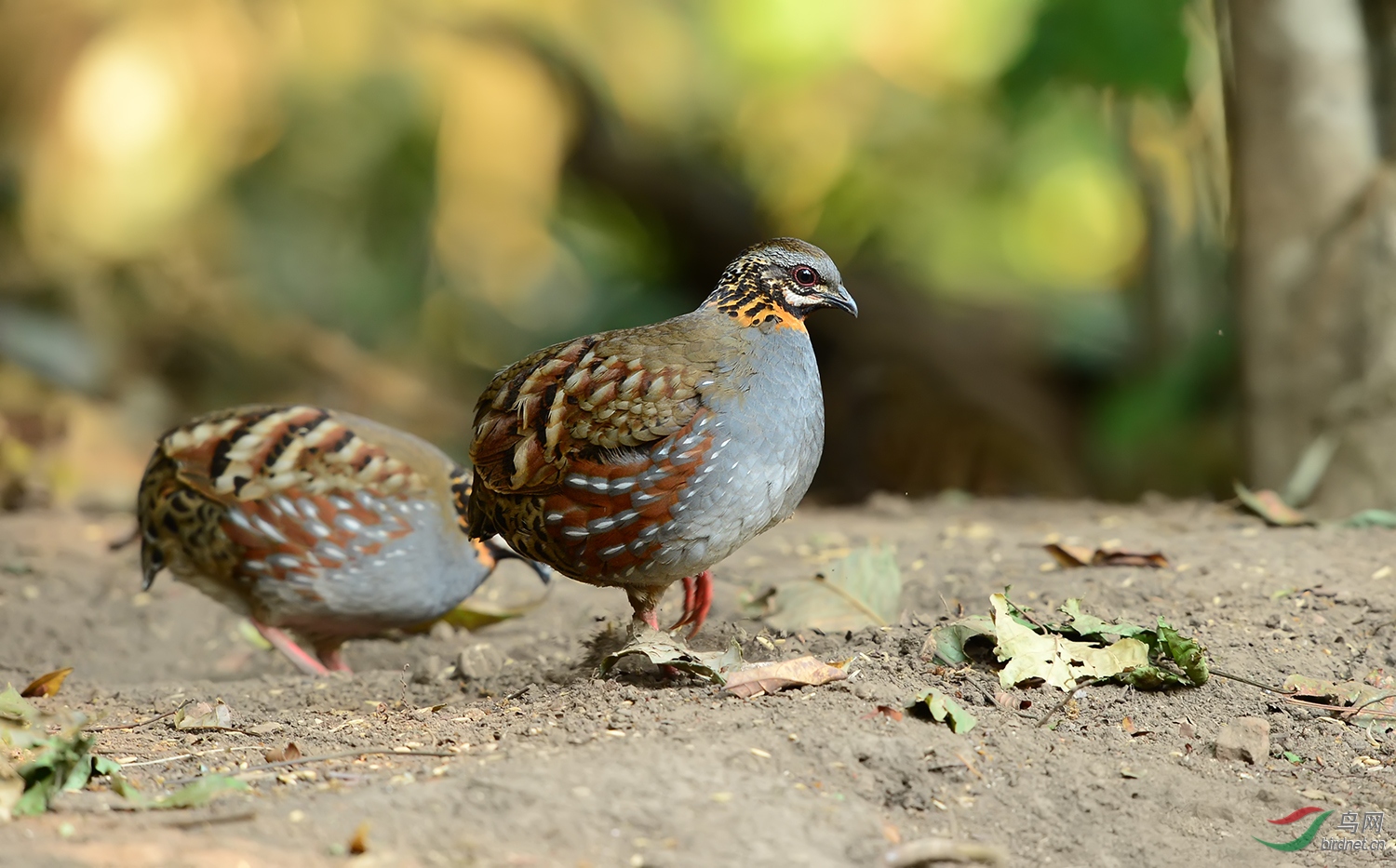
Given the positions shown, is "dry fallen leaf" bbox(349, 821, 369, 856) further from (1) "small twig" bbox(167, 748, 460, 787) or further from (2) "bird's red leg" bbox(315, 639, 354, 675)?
(2) "bird's red leg" bbox(315, 639, 354, 675)

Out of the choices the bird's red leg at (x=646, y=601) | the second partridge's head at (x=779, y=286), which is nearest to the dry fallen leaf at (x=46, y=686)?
the bird's red leg at (x=646, y=601)

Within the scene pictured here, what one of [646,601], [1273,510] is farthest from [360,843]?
[1273,510]

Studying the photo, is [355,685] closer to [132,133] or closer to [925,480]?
[925,480]

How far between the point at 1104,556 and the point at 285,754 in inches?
115

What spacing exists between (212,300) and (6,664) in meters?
7.01

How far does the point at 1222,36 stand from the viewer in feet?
21.2

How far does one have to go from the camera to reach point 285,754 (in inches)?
126

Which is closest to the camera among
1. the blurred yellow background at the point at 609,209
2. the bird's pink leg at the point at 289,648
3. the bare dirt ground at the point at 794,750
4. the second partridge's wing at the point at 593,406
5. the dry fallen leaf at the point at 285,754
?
the bare dirt ground at the point at 794,750

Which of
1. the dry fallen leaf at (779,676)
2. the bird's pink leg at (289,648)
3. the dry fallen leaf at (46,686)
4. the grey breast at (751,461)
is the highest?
the grey breast at (751,461)

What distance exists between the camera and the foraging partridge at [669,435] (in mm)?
3760

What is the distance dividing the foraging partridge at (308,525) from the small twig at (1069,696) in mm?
2452

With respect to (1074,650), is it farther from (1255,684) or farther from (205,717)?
(205,717)

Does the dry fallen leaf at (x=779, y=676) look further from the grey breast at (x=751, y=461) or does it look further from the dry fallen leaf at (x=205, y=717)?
the dry fallen leaf at (x=205, y=717)

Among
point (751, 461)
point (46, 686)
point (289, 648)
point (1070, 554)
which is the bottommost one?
point (289, 648)
